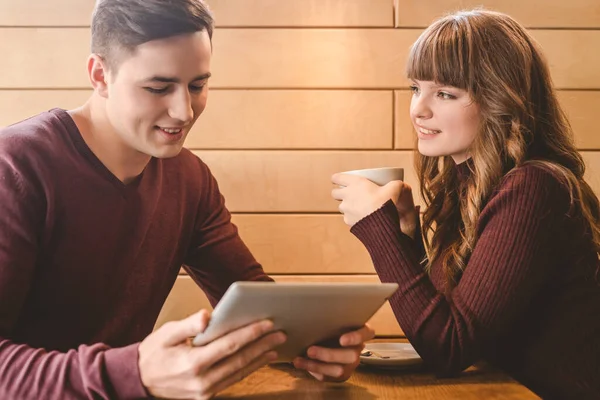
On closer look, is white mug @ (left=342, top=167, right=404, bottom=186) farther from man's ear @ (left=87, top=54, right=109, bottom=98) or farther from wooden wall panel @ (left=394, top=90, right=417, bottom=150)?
wooden wall panel @ (left=394, top=90, right=417, bottom=150)

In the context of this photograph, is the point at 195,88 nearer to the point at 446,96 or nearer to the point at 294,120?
the point at 446,96

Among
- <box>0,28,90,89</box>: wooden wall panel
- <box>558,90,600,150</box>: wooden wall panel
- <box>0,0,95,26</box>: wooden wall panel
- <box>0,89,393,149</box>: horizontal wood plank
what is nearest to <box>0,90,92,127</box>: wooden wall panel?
<box>0,28,90,89</box>: wooden wall panel

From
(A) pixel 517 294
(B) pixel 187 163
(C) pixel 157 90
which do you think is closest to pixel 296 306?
(A) pixel 517 294

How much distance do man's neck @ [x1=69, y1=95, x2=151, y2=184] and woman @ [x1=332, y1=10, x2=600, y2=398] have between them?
1.36 feet

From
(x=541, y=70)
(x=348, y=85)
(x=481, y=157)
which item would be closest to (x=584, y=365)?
(x=481, y=157)

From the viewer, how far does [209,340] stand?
98 cm

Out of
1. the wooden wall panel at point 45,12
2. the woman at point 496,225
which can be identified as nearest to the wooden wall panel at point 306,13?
the wooden wall panel at point 45,12

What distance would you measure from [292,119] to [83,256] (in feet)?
2.93

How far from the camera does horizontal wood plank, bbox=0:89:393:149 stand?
6.66 feet

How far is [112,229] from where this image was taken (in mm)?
1336

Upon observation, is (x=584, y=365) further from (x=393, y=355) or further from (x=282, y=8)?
(x=282, y=8)

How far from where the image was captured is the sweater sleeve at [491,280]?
1190mm

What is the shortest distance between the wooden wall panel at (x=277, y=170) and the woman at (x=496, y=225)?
56cm

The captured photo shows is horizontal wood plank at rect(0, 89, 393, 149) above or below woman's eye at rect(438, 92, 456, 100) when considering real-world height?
below
